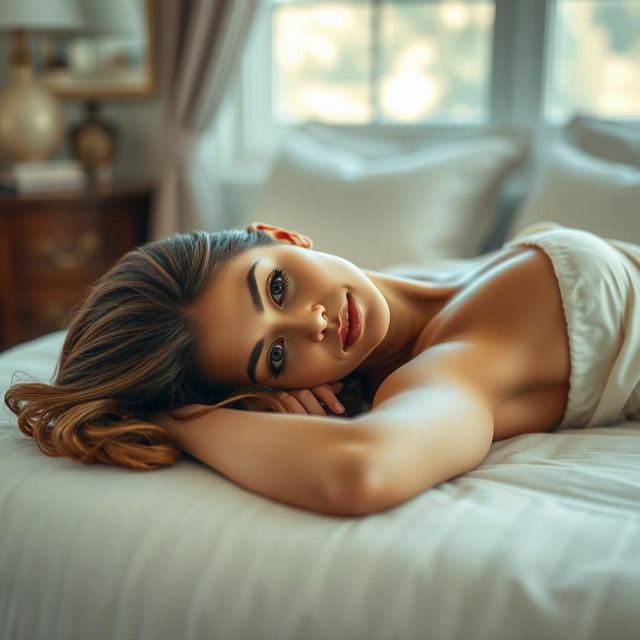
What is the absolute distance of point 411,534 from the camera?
3.15 feet

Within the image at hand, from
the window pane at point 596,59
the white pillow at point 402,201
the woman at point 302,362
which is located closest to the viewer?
the woman at point 302,362

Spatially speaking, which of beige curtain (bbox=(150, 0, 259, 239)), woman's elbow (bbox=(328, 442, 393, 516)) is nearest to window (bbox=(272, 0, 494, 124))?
beige curtain (bbox=(150, 0, 259, 239))

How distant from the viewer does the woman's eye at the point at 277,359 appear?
128 cm

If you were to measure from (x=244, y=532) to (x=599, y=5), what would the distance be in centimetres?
240

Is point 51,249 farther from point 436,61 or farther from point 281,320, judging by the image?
point 281,320

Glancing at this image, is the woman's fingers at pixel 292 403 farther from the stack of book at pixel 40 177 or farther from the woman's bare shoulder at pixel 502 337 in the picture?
the stack of book at pixel 40 177

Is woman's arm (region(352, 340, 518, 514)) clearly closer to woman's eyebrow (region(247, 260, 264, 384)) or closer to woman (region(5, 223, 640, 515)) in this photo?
woman (region(5, 223, 640, 515))

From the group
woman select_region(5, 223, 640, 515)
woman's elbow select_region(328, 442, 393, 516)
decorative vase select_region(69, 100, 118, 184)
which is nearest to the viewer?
woman's elbow select_region(328, 442, 393, 516)

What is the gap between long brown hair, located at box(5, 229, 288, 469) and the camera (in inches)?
46.9

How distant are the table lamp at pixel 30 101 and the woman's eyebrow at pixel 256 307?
7.01 ft

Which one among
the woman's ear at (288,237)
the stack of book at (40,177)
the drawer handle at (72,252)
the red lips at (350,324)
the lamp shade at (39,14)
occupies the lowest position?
the drawer handle at (72,252)

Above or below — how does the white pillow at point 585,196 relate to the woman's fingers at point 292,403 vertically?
above

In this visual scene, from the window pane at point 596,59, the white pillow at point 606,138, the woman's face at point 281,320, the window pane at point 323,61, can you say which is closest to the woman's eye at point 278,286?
the woman's face at point 281,320

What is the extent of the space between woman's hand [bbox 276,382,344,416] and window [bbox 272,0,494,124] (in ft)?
6.38
